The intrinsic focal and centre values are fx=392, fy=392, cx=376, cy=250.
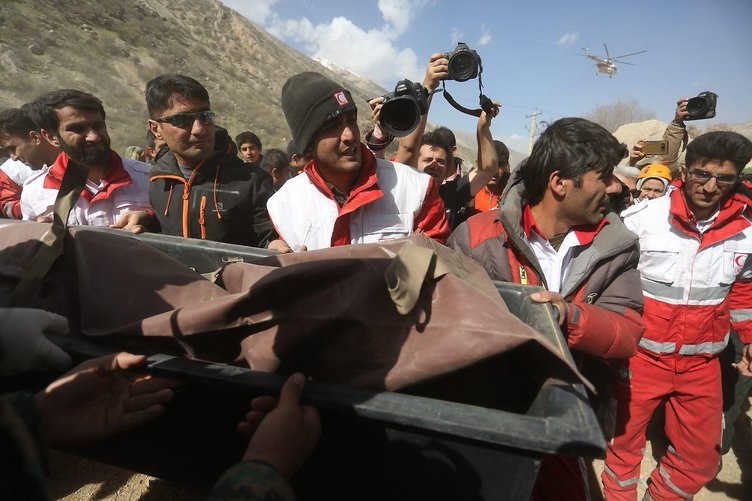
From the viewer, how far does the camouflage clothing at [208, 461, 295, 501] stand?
701 mm

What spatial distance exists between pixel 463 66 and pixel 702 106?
2.94 metres

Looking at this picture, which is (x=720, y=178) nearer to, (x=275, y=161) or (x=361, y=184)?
(x=361, y=184)

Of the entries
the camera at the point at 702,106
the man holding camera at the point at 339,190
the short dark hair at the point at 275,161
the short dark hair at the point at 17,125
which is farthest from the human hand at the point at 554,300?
the short dark hair at the point at 275,161

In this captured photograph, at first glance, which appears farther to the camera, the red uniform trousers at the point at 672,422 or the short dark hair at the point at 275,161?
the short dark hair at the point at 275,161

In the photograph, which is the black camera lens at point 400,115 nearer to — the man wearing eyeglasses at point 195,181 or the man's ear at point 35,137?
the man wearing eyeglasses at point 195,181

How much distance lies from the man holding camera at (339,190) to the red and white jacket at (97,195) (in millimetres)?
1178

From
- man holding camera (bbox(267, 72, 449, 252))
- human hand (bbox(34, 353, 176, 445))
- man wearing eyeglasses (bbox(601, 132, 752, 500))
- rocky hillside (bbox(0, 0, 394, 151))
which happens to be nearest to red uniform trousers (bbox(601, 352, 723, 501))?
man wearing eyeglasses (bbox(601, 132, 752, 500))

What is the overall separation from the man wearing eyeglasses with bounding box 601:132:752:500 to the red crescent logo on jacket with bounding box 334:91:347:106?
1.93m

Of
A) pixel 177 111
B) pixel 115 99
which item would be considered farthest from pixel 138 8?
pixel 177 111

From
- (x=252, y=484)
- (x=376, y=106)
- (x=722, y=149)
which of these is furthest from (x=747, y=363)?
(x=252, y=484)

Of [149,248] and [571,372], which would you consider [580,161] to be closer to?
[571,372]

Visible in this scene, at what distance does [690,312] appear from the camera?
87.3 inches

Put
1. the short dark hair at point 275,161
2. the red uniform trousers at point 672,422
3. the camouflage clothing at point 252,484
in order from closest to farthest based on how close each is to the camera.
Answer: the camouflage clothing at point 252,484 → the red uniform trousers at point 672,422 → the short dark hair at point 275,161

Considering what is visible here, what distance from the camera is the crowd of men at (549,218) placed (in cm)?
155
